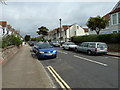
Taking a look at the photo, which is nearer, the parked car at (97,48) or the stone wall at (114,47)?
the parked car at (97,48)

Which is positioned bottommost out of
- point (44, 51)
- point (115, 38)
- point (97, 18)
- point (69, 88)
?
point (69, 88)

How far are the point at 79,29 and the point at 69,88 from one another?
169 feet

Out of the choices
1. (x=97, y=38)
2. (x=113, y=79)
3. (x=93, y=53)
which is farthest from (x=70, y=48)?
(x=113, y=79)

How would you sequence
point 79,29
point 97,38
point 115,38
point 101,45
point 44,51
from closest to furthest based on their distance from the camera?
point 44,51 < point 101,45 < point 115,38 < point 97,38 < point 79,29

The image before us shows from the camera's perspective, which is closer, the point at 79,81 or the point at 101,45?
the point at 79,81

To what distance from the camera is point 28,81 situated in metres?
4.98

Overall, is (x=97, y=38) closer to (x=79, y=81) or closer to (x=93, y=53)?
(x=93, y=53)

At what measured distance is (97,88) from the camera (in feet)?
14.1

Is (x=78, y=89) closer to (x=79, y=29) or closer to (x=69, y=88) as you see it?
(x=69, y=88)

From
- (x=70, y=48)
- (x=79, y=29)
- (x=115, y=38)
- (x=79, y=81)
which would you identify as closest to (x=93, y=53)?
(x=115, y=38)

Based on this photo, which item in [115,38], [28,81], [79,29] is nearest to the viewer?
[28,81]

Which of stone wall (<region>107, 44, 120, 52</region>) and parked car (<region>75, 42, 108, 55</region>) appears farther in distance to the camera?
stone wall (<region>107, 44, 120, 52</region>)

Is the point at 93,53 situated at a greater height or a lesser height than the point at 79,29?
lesser

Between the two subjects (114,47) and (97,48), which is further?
(114,47)
